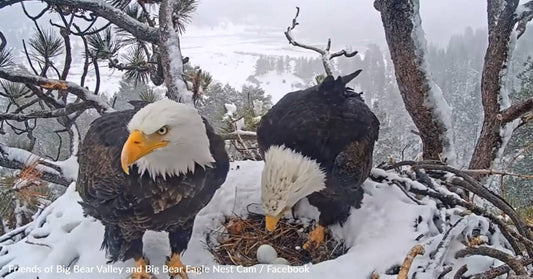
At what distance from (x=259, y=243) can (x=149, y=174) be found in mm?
766

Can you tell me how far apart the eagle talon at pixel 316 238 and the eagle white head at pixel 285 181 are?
296 millimetres

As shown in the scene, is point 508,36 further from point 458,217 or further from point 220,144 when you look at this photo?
point 220,144

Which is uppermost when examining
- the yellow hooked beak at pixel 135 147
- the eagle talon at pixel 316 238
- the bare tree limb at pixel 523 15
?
the bare tree limb at pixel 523 15

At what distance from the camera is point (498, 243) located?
1855 mm

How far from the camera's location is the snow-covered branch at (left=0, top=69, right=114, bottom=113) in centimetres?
295

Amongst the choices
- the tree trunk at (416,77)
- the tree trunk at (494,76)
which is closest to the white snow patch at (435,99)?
the tree trunk at (416,77)

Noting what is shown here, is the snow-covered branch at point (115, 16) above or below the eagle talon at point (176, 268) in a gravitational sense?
above

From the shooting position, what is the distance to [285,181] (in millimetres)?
1936

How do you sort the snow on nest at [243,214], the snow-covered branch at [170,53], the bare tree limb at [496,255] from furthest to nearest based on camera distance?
the snow-covered branch at [170,53] < the snow on nest at [243,214] < the bare tree limb at [496,255]

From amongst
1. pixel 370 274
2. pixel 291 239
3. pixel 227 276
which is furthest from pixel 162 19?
pixel 370 274

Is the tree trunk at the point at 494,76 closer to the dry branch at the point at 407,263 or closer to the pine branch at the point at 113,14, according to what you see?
the dry branch at the point at 407,263

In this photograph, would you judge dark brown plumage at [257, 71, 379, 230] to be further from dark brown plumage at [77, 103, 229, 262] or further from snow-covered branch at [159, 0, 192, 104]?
snow-covered branch at [159, 0, 192, 104]

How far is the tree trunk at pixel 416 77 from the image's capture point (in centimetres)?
276

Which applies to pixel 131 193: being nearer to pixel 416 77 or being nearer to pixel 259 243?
pixel 259 243
